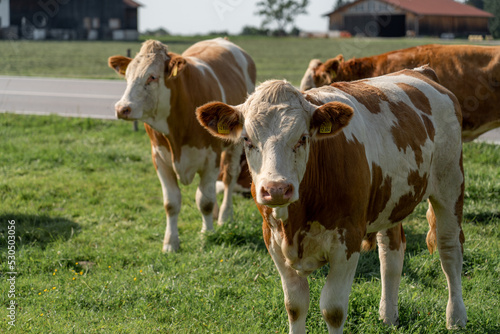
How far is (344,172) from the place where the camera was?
11.0 ft

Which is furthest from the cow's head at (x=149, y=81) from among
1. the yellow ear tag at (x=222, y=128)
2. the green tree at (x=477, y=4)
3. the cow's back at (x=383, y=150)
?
the green tree at (x=477, y=4)

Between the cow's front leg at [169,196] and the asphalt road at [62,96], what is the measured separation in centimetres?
631

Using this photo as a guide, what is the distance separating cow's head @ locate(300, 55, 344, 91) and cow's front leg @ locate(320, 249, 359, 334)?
16.2 feet

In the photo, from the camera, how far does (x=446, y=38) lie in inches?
1041

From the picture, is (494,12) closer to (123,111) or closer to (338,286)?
(123,111)

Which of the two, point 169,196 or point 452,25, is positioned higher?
point 452,25

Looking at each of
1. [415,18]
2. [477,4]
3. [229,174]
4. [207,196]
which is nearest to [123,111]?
[207,196]

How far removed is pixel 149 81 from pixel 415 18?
2780 cm

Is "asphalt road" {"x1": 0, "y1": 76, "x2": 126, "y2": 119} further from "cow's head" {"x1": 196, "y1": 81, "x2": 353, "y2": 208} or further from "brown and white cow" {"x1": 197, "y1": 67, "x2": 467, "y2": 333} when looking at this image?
"cow's head" {"x1": 196, "y1": 81, "x2": 353, "y2": 208}

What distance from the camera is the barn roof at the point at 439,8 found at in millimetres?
23059

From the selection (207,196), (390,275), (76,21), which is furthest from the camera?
(76,21)

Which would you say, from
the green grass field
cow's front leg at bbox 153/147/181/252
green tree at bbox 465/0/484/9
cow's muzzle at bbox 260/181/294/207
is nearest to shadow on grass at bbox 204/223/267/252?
the green grass field

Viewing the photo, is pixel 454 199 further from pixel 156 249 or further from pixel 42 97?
pixel 42 97

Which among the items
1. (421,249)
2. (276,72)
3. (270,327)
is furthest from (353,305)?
(276,72)
